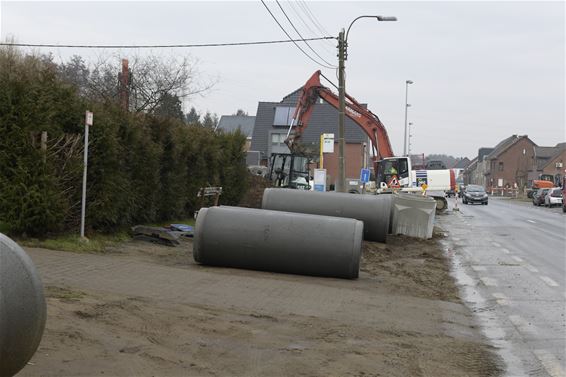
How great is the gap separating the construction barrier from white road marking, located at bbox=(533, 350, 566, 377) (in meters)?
13.7

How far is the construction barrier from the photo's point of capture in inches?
822

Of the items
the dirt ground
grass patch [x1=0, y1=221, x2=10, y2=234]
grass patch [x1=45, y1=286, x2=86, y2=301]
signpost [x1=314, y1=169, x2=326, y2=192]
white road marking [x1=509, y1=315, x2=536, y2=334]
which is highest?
signpost [x1=314, y1=169, x2=326, y2=192]

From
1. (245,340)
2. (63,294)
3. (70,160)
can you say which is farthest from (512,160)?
(245,340)

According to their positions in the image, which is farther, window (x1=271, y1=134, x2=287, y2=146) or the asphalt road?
window (x1=271, y1=134, x2=287, y2=146)

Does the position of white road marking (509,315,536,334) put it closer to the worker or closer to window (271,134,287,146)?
the worker

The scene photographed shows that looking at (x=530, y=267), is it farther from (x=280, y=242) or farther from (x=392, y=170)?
(x=392, y=170)

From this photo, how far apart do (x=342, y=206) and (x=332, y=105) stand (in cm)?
1515

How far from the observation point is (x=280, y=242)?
456 inches

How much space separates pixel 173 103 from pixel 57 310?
1177 inches

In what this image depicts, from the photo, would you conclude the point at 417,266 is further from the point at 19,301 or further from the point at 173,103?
the point at 173,103

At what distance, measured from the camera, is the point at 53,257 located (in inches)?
433

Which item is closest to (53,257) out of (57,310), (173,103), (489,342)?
(57,310)

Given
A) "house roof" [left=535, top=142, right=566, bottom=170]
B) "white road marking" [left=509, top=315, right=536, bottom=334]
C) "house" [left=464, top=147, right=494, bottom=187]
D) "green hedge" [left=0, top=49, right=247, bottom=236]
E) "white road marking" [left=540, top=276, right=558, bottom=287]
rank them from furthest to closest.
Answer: "house" [left=464, top=147, right=494, bottom=187], "house roof" [left=535, top=142, right=566, bottom=170], "white road marking" [left=540, top=276, right=558, bottom=287], "green hedge" [left=0, top=49, right=247, bottom=236], "white road marking" [left=509, top=315, right=536, bottom=334]

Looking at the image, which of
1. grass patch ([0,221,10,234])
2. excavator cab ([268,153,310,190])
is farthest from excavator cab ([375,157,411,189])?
grass patch ([0,221,10,234])
